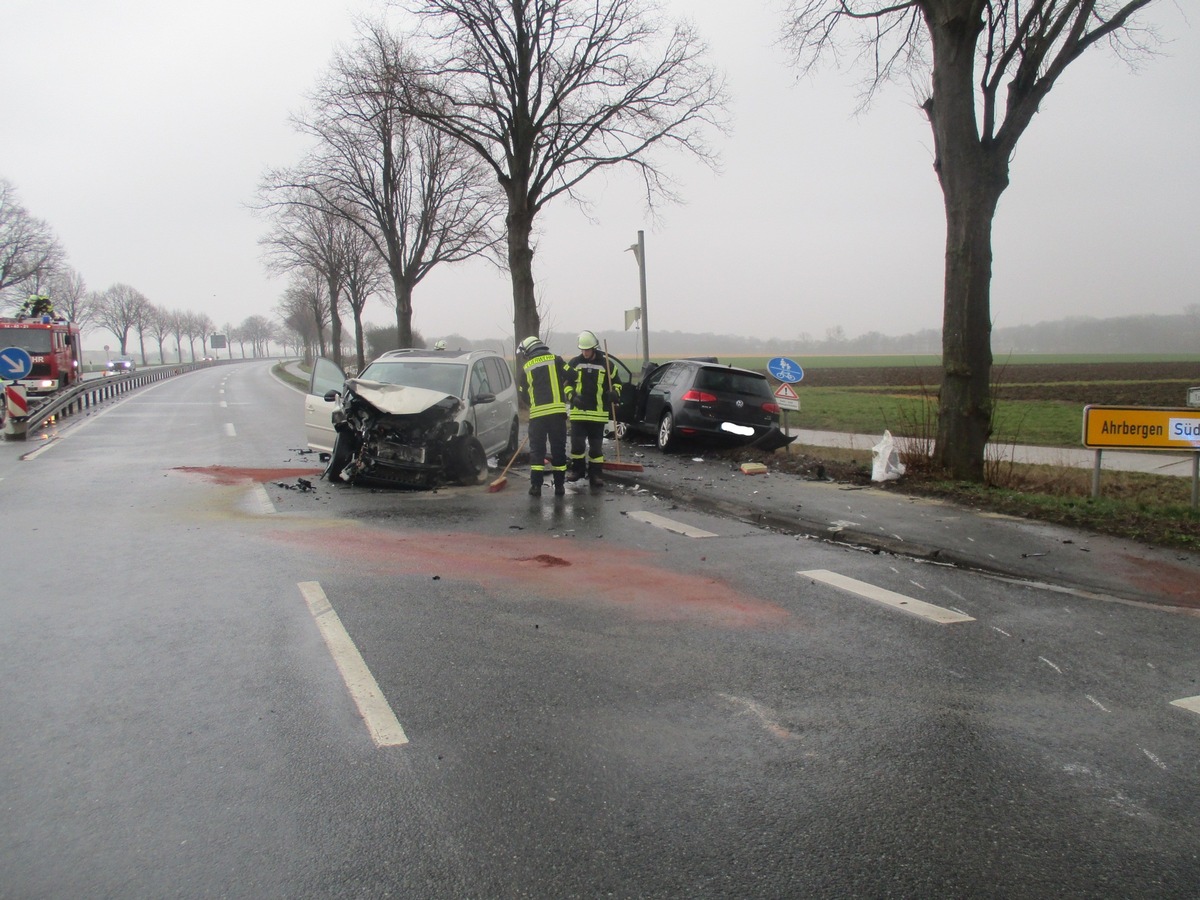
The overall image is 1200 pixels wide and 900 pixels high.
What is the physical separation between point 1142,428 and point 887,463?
9.60 ft

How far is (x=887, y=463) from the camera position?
11266mm

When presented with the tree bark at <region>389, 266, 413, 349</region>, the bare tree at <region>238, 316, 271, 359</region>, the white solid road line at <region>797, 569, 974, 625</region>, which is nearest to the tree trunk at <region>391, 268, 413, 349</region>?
the tree bark at <region>389, 266, 413, 349</region>

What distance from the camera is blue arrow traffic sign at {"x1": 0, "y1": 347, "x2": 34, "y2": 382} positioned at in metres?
18.7

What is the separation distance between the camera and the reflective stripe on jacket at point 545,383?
10680mm

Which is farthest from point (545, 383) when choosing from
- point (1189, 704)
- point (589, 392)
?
point (1189, 704)

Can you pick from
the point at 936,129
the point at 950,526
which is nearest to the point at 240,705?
the point at 950,526

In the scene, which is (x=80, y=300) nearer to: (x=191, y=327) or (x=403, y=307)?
(x=191, y=327)

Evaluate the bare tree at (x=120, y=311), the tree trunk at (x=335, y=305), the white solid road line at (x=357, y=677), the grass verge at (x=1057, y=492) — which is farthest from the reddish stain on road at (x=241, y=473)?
the bare tree at (x=120, y=311)

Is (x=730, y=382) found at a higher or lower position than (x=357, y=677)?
higher

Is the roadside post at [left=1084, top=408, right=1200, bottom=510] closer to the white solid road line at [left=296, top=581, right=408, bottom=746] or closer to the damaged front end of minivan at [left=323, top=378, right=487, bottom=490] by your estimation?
the damaged front end of minivan at [left=323, top=378, right=487, bottom=490]

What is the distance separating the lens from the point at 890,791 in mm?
3355

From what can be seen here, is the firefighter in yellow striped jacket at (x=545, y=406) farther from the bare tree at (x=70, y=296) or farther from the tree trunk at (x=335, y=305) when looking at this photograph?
the bare tree at (x=70, y=296)

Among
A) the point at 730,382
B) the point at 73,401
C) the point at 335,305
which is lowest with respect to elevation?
the point at 73,401

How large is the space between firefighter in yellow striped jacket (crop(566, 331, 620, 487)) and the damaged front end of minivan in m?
1.55
